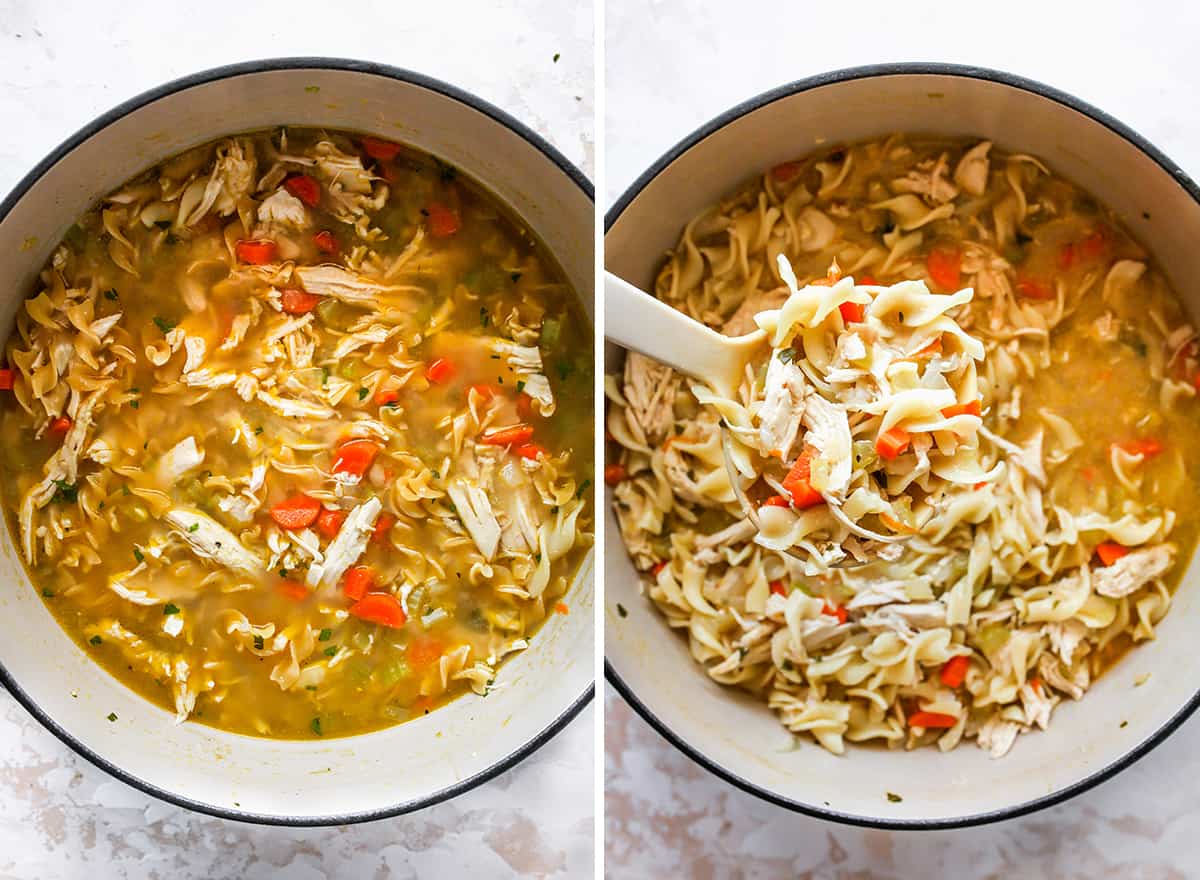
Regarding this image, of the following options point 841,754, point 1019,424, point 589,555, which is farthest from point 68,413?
point 1019,424

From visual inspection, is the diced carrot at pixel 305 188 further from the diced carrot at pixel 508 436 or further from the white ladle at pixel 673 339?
the white ladle at pixel 673 339

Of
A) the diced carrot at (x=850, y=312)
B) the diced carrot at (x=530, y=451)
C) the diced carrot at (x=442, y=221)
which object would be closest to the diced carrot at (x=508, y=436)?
the diced carrot at (x=530, y=451)

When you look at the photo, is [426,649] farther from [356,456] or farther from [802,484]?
[802,484]

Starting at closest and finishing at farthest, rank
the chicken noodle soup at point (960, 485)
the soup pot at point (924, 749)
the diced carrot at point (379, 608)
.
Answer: the soup pot at point (924, 749) < the chicken noodle soup at point (960, 485) < the diced carrot at point (379, 608)

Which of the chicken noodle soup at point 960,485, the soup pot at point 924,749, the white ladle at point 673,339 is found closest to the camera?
the white ladle at point 673,339

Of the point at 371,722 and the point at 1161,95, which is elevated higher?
the point at 1161,95

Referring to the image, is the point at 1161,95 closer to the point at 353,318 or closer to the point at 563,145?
the point at 563,145

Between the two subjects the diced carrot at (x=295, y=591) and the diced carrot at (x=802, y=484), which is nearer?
the diced carrot at (x=802, y=484)
